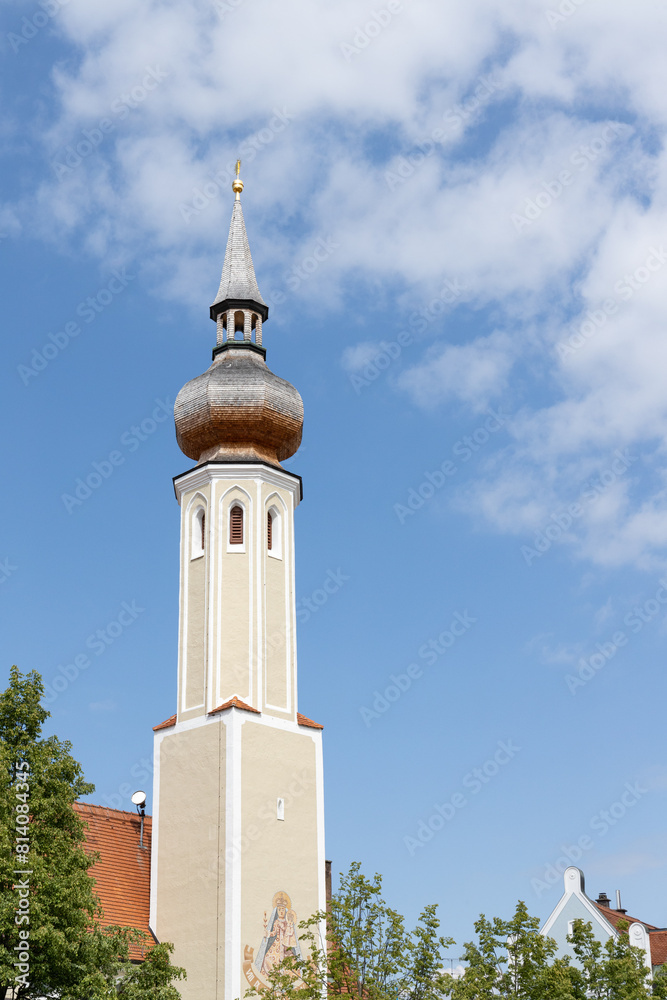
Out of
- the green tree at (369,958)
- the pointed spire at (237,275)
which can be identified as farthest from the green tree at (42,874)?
the pointed spire at (237,275)

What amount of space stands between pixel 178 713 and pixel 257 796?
3.11 m

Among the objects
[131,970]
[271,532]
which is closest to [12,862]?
[131,970]

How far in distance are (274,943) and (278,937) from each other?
0.18 m

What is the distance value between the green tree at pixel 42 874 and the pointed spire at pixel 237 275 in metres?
17.2

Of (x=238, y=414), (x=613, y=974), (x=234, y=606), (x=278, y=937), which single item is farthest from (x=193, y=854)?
(x=238, y=414)

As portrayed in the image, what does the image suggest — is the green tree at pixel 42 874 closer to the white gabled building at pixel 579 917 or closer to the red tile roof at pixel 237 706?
the red tile roof at pixel 237 706

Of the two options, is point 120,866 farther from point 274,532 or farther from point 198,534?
point 274,532

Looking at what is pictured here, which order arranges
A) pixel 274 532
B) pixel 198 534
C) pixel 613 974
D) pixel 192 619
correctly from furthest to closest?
pixel 274 532 < pixel 198 534 < pixel 192 619 < pixel 613 974

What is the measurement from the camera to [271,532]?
109 ft

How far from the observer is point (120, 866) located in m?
30.2

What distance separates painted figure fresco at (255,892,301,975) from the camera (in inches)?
1102

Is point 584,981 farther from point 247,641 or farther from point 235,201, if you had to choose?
point 235,201

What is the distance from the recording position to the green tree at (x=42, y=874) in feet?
65.3

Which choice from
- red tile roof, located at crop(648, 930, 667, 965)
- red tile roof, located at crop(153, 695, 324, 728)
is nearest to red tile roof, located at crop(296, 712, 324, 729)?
red tile roof, located at crop(153, 695, 324, 728)
